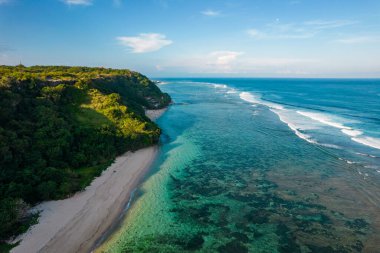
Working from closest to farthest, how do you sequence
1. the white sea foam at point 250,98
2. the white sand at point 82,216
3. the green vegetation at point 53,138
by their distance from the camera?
the white sand at point 82,216
the green vegetation at point 53,138
the white sea foam at point 250,98

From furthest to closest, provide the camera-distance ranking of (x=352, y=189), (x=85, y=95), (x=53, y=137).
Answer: (x=85, y=95) → (x=53, y=137) → (x=352, y=189)

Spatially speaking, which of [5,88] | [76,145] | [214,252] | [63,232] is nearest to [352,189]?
[214,252]

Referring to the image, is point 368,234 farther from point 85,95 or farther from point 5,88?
point 85,95

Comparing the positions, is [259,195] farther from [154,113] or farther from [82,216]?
[154,113]

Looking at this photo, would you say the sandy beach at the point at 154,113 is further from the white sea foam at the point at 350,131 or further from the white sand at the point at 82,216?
the white sea foam at the point at 350,131

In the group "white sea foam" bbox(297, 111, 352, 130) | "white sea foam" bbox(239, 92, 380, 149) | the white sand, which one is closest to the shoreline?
the white sand

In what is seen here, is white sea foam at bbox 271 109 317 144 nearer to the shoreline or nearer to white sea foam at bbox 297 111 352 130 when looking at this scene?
white sea foam at bbox 297 111 352 130

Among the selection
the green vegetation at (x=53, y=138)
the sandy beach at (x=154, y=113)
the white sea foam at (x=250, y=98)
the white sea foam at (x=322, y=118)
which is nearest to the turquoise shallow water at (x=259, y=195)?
the white sea foam at (x=322, y=118)
